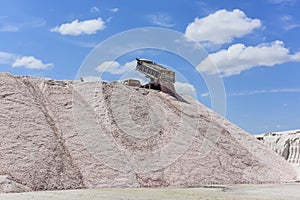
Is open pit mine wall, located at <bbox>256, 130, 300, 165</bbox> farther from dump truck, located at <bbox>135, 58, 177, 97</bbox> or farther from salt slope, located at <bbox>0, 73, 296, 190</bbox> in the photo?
dump truck, located at <bbox>135, 58, 177, 97</bbox>

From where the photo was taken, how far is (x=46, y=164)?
2119 cm

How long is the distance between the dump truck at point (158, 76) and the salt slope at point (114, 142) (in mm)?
2060

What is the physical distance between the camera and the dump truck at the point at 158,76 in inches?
1454

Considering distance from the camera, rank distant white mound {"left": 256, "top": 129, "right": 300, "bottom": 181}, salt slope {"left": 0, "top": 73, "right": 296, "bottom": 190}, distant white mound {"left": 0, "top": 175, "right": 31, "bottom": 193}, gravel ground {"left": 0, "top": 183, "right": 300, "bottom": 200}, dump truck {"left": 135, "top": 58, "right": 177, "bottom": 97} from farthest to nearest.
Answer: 1. distant white mound {"left": 256, "top": 129, "right": 300, "bottom": 181}
2. dump truck {"left": 135, "top": 58, "right": 177, "bottom": 97}
3. salt slope {"left": 0, "top": 73, "right": 296, "bottom": 190}
4. distant white mound {"left": 0, "top": 175, "right": 31, "bottom": 193}
5. gravel ground {"left": 0, "top": 183, "right": 300, "bottom": 200}

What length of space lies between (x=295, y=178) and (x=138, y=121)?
1180 centimetres

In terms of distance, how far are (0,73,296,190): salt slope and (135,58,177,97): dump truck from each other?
2060 mm

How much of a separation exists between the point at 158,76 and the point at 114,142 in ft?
42.1

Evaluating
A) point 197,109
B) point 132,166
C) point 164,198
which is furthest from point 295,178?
point 164,198

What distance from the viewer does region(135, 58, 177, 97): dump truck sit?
3694cm

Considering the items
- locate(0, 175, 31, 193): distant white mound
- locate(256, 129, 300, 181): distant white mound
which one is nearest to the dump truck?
locate(256, 129, 300, 181): distant white mound

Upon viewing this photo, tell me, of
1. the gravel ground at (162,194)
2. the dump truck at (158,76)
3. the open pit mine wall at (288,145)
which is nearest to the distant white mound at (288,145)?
the open pit mine wall at (288,145)

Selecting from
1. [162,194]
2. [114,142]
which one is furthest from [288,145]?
[162,194]

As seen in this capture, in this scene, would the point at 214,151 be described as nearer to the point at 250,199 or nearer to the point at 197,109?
the point at 197,109

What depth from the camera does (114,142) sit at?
25.4 meters
